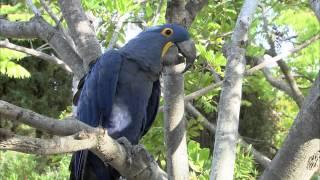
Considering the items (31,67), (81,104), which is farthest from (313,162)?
(31,67)

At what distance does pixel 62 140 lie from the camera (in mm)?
1292

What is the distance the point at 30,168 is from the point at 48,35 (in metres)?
3.18

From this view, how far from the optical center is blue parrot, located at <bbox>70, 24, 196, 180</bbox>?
2.51 metres

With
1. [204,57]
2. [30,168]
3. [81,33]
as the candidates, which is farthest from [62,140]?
[30,168]

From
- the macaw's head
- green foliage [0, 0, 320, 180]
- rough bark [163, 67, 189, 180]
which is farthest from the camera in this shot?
green foliage [0, 0, 320, 180]

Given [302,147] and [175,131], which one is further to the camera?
[175,131]

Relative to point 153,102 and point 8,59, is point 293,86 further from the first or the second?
point 8,59

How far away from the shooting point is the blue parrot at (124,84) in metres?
2.51

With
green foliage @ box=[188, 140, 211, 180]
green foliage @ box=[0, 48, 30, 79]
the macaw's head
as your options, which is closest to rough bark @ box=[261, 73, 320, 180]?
the macaw's head

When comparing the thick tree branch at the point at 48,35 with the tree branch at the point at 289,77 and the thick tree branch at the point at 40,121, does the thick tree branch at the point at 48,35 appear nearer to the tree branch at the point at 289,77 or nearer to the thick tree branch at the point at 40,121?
the thick tree branch at the point at 40,121

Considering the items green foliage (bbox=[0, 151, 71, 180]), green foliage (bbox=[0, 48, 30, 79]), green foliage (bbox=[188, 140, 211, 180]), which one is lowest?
green foliage (bbox=[0, 151, 71, 180])

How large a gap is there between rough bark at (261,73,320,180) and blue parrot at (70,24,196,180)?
1076 mm

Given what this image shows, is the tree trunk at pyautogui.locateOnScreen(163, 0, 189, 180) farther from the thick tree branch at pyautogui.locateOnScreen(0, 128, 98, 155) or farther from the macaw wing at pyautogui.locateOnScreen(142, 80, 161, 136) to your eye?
the thick tree branch at pyautogui.locateOnScreen(0, 128, 98, 155)

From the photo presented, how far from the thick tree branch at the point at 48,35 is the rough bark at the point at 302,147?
130 centimetres
